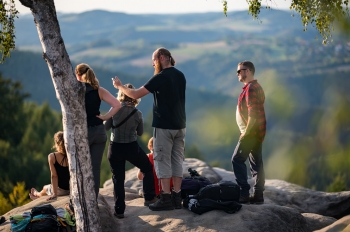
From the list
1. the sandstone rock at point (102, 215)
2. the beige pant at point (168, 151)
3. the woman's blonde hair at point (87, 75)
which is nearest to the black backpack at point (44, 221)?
the sandstone rock at point (102, 215)

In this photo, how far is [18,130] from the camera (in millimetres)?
51375

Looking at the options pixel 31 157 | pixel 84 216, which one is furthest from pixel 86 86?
pixel 31 157

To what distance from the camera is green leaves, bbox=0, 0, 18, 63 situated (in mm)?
8398

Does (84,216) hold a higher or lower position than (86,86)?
lower

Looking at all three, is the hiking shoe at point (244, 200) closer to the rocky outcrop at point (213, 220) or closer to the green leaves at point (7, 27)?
the rocky outcrop at point (213, 220)

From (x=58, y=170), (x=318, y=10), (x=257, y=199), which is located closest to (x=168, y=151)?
(x=257, y=199)

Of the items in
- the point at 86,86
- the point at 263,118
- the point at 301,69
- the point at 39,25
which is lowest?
the point at 301,69

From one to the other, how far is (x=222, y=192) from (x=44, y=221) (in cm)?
246

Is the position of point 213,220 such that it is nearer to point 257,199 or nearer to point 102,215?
point 257,199

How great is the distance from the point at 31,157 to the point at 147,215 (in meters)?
37.4

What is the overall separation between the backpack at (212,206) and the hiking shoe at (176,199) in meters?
0.27

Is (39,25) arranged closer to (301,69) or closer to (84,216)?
(84,216)

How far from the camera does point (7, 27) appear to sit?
8656 mm

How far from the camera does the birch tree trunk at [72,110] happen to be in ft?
24.1
